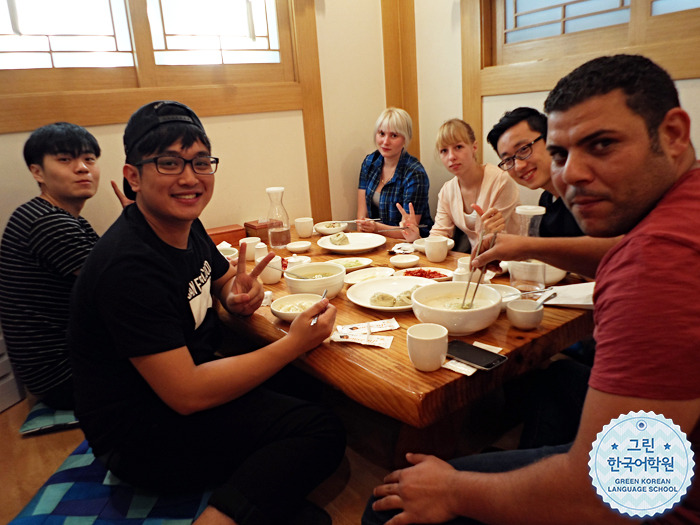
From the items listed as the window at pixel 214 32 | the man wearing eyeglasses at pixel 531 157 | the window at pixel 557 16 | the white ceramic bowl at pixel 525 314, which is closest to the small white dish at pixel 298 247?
the man wearing eyeglasses at pixel 531 157

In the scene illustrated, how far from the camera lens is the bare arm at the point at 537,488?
697mm

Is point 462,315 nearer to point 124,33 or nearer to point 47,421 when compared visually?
point 47,421

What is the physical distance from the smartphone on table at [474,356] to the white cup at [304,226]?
1571 mm

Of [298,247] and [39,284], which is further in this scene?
[298,247]

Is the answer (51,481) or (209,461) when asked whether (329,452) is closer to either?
(209,461)

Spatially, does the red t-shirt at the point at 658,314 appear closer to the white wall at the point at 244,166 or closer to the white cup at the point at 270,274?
the white cup at the point at 270,274

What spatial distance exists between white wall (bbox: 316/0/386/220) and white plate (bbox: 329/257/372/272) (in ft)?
5.44

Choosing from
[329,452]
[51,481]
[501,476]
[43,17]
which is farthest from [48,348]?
[501,476]

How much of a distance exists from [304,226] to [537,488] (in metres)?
2.05

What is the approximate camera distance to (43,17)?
256 cm

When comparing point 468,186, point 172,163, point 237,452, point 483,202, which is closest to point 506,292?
point 237,452

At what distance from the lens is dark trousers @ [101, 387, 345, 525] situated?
124 cm

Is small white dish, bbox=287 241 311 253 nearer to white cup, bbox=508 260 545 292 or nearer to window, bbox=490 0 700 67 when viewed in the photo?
white cup, bbox=508 260 545 292

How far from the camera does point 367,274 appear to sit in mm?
1895
